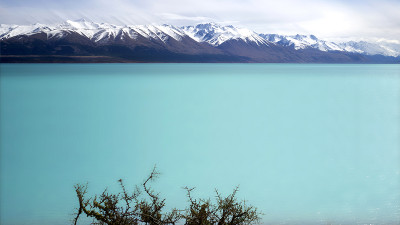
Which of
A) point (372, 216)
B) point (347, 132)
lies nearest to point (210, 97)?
point (347, 132)

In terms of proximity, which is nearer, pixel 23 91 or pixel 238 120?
pixel 238 120

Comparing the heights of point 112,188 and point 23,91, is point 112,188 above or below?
below

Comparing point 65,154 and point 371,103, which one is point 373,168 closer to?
point 65,154

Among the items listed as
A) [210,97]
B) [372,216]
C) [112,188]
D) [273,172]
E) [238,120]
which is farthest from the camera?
[210,97]

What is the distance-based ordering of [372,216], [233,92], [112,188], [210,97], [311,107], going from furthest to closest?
[233,92]
[210,97]
[311,107]
[112,188]
[372,216]

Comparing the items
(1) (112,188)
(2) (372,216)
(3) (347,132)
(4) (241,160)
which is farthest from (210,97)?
(2) (372,216)

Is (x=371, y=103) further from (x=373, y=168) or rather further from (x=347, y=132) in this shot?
(x=373, y=168)
